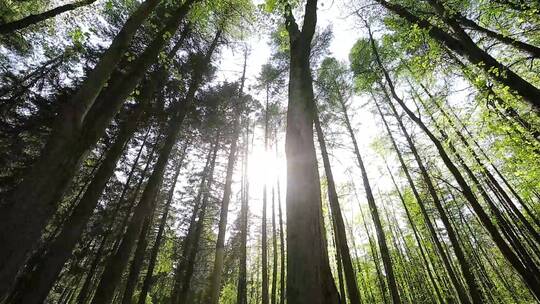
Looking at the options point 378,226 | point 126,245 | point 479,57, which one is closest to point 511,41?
point 479,57

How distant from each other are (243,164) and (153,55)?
12.4 metres

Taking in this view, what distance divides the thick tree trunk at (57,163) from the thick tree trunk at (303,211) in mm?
3045

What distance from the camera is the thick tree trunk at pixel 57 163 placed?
9.43 feet

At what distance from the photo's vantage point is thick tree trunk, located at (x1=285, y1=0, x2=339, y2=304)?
6.03ft

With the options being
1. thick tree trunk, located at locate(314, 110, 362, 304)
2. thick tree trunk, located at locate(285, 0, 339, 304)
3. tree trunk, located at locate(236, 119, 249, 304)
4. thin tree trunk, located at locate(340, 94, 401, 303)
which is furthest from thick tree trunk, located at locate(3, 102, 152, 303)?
thin tree trunk, located at locate(340, 94, 401, 303)

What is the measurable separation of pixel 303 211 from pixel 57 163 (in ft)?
11.3

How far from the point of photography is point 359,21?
10781mm

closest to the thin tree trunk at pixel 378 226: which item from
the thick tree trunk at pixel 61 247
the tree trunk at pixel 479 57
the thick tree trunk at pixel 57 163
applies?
the tree trunk at pixel 479 57

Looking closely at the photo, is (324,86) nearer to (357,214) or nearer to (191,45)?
(191,45)

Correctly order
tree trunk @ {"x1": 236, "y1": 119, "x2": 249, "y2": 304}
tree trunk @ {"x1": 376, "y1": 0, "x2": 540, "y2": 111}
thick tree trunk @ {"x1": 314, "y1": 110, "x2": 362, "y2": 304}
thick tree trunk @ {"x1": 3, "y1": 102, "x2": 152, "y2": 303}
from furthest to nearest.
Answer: tree trunk @ {"x1": 236, "y1": 119, "x2": 249, "y2": 304}, thick tree trunk @ {"x1": 314, "y1": 110, "x2": 362, "y2": 304}, tree trunk @ {"x1": 376, "y1": 0, "x2": 540, "y2": 111}, thick tree trunk @ {"x1": 3, "y1": 102, "x2": 152, "y2": 303}

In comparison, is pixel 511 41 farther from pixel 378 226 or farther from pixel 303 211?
pixel 378 226

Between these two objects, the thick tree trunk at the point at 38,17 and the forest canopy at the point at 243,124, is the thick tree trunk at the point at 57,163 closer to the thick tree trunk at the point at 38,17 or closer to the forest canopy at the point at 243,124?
the forest canopy at the point at 243,124

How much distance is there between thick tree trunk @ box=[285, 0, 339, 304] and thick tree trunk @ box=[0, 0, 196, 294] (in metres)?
3.04

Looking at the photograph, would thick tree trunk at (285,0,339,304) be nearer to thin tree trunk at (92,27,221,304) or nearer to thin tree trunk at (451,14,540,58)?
thin tree trunk at (451,14,540,58)
